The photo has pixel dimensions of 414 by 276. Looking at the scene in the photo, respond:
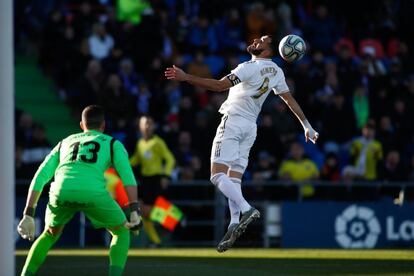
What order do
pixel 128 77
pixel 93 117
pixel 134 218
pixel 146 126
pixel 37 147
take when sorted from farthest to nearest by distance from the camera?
pixel 128 77 < pixel 37 147 < pixel 146 126 < pixel 93 117 < pixel 134 218

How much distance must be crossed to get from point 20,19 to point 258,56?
10527 mm

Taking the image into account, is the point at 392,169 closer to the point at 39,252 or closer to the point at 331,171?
the point at 331,171

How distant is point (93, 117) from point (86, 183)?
657 millimetres

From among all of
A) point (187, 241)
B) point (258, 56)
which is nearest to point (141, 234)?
point (187, 241)

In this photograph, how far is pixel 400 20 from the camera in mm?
27688

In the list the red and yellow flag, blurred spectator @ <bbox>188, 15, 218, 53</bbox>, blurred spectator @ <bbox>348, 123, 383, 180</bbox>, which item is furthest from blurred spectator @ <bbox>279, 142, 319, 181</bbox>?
blurred spectator @ <bbox>188, 15, 218, 53</bbox>

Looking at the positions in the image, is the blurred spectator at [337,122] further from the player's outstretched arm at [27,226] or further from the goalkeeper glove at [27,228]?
the goalkeeper glove at [27,228]

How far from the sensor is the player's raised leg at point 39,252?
11.0m

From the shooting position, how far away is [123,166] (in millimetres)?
10750

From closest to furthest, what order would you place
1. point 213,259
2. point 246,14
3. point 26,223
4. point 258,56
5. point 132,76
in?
point 26,223
point 258,56
point 213,259
point 132,76
point 246,14

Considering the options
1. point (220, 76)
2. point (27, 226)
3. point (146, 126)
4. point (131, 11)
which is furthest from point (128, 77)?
point (27, 226)

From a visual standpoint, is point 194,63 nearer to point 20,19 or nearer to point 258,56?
point 20,19

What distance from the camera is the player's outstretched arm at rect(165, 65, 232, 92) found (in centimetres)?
1270

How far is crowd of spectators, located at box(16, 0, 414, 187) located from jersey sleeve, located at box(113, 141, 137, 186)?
1060 centimetres
